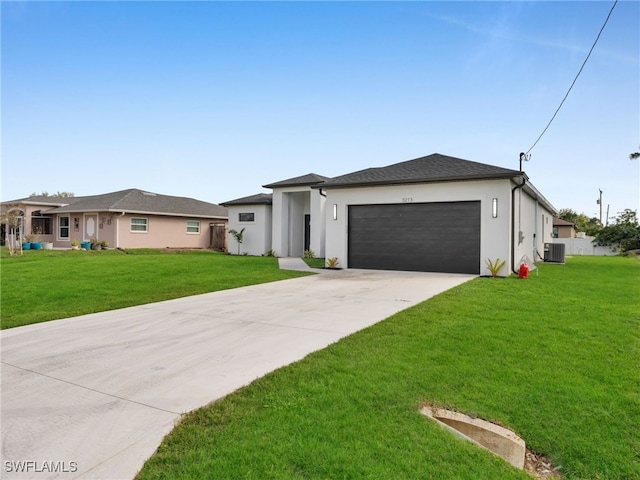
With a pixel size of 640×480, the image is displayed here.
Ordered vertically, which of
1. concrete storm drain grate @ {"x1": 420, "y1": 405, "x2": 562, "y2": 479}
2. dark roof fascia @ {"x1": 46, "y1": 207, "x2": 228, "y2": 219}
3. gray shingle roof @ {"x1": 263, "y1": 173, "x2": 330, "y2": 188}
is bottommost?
concrete storm drain grate @ {"x1": 420, "y1": 405, "x2": 562, "y2": 479}

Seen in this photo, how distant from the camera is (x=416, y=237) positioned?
12.7 m

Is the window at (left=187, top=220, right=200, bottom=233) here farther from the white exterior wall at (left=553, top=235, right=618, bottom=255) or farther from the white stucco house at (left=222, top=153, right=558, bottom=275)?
the white exterior wall at (left=553, top=235, right=618, bottom=255)

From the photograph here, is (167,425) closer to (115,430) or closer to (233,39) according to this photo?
(115,430)

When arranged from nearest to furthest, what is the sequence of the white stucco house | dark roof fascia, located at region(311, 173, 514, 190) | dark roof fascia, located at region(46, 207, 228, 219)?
dark roof fascia, located at region(311, 173, 514, 190) → the white stucco house → dark roof fascia, located at region(46, 207, 228, 219)

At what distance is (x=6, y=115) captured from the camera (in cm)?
1387

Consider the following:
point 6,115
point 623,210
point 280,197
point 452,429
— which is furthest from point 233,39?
point 623,210

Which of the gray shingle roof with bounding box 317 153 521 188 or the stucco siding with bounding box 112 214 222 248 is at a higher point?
the gray shingle roof with bounding box 317 153 521 188

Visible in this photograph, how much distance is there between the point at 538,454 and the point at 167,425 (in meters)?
2.61

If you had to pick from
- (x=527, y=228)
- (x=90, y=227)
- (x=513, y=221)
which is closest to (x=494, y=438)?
(x=513, y=221)

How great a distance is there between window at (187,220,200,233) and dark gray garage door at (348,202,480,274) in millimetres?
15028

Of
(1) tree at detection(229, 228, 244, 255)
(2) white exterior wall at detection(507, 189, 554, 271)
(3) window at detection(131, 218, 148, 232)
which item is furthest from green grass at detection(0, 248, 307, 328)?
(3) window at detection(131, 218, 148, 232)

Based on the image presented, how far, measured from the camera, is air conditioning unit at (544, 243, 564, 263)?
1814cm

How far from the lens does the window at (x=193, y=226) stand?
25.2 meters

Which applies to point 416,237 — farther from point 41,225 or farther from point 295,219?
point 41,225
